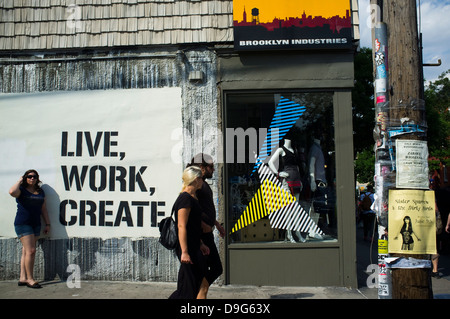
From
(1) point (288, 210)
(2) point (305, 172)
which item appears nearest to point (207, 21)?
(2) point (305, 172)

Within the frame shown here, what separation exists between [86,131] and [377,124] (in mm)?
4520

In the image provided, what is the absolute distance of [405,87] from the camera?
346 centimetres

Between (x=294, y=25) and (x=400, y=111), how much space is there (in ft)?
10.2

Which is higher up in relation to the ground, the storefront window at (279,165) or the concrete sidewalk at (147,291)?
the storefront window at (279,165)

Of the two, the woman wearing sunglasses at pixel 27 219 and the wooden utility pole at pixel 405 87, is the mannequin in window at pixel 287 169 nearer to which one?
the wooden utility pole at pixel 405 87

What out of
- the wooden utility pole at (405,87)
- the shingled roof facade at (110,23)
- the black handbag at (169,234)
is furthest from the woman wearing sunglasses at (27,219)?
the wooden utility pole at (405,87)

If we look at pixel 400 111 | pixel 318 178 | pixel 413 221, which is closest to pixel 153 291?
pixel 318 178

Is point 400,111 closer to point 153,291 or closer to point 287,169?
point 287,169

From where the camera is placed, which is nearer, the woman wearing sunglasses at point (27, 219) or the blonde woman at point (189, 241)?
the blonde woman at point (189, 241)

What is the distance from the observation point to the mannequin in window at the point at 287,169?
6336mm

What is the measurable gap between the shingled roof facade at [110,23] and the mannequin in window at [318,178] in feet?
7.28

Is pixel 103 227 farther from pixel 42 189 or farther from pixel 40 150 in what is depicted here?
pixel 40 150

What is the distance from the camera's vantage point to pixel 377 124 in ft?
11.8

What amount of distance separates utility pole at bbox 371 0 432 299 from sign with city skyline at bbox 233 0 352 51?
2.44m
